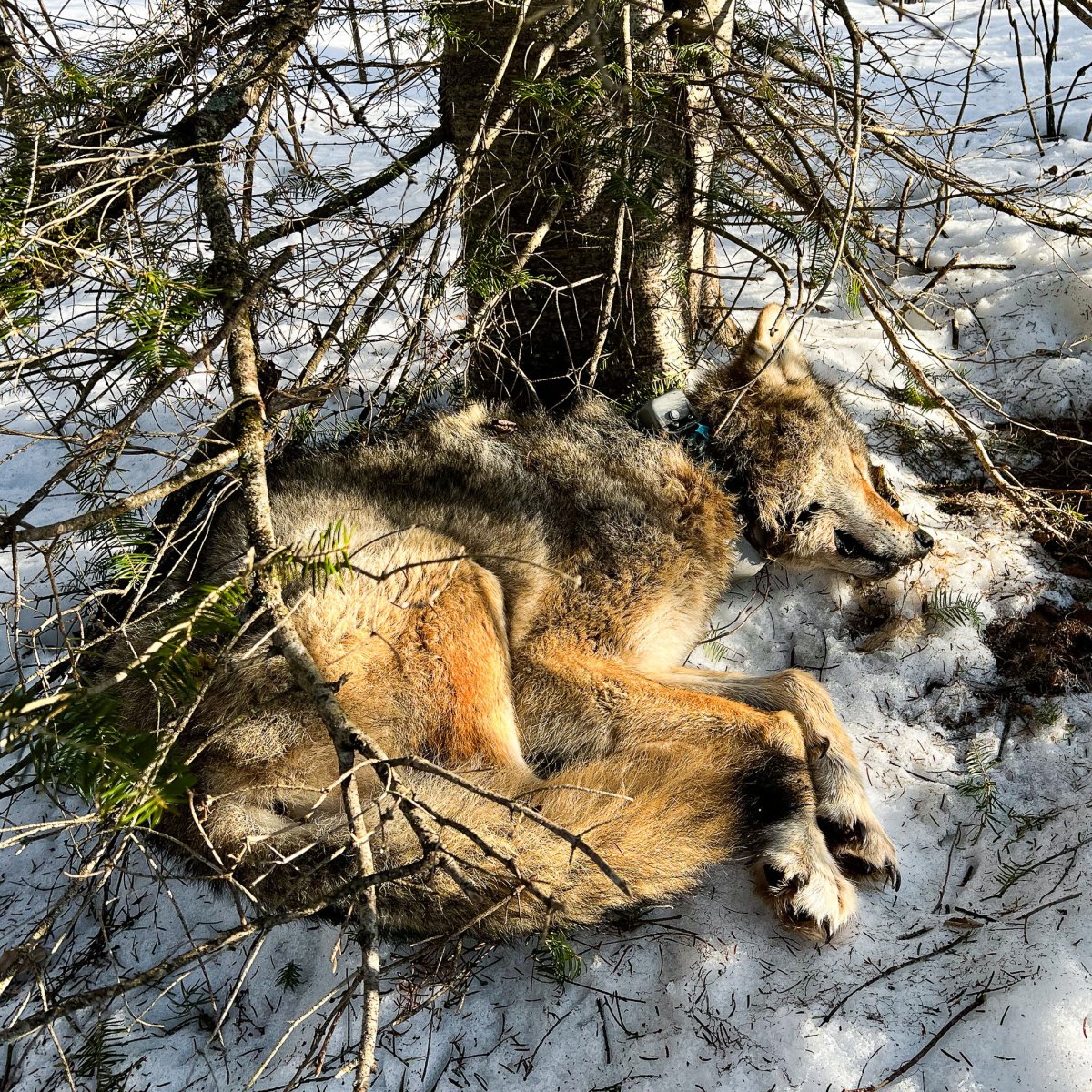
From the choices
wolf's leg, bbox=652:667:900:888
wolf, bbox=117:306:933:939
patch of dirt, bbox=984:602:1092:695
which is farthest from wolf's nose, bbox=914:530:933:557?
wolf's leg, bbox=652:667:900:888

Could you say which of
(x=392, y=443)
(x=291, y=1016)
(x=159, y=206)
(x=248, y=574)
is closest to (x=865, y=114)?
(x=392, y=443)

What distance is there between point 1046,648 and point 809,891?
1.56 m

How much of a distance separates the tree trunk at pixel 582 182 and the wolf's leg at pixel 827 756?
1.48m

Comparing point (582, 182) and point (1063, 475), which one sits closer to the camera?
point (582, 182)

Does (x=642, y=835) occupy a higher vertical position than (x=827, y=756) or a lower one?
higher

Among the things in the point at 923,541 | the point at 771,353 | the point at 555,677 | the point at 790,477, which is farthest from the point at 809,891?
the point at 771,353

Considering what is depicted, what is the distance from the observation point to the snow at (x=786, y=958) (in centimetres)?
262

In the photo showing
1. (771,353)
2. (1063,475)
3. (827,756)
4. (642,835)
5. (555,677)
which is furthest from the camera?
(1063,475)

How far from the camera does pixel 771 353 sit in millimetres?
3988

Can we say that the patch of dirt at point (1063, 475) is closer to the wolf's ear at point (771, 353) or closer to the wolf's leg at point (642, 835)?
the wolf's ear at point (771, 353)

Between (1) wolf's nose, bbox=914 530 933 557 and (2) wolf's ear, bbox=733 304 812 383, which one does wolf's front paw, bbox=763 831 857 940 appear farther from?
(2) wolf's ear, bbox=733 304 812 383

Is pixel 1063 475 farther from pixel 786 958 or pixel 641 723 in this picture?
pixel 786 958

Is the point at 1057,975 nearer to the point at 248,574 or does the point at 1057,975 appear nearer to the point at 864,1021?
the point at 864,1021

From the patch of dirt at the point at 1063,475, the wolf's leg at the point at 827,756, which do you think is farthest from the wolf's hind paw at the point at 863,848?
the patch of dirt at the point at 1063,475
